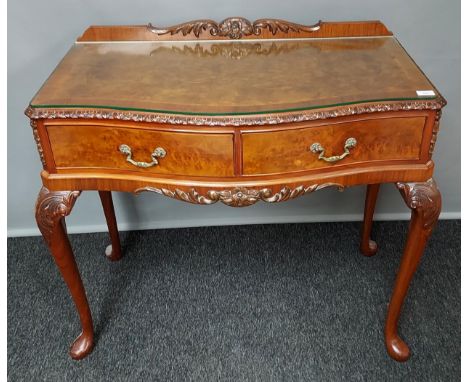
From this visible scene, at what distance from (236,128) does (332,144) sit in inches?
9.1

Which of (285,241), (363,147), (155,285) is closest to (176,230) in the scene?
(155,285)

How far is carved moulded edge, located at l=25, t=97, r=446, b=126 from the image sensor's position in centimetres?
108

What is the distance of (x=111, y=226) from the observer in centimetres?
179

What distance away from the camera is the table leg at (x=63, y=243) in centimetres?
123

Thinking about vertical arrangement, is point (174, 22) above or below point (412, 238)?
above

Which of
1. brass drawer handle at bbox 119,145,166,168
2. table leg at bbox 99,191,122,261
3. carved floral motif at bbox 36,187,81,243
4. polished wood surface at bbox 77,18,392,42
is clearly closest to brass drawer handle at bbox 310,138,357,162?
brass drawer handle at bbox 119,145,166,168

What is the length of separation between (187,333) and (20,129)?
3.01ft

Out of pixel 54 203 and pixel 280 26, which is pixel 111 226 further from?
pixel 280 26

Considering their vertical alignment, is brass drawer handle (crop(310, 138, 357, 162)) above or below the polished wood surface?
below

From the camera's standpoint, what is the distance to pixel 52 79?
1.24m

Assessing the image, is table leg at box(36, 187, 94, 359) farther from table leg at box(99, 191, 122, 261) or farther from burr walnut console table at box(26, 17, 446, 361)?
table leg at box(99, 191, 122, 261)

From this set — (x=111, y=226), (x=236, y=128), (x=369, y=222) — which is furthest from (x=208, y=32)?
(x=369, y=222)

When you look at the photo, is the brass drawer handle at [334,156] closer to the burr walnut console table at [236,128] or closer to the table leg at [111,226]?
the burr walnut console table at [236,128]

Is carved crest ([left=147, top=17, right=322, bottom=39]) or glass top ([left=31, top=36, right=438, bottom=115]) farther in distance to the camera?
carved crest ([left=147, top=17, right=322, bottom=39])
